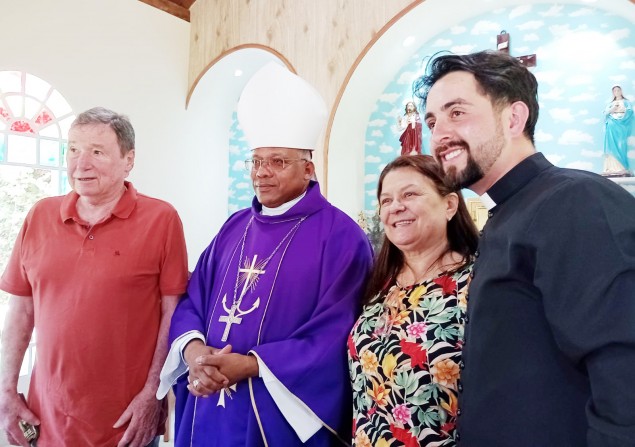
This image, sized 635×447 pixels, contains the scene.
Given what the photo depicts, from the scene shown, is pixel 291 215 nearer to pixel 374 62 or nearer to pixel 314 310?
pixel 314 310

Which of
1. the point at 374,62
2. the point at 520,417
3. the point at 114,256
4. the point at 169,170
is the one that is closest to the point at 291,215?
the point at 114,256

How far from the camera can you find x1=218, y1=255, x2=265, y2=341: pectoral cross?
6.04 feet

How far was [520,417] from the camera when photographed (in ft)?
3.16

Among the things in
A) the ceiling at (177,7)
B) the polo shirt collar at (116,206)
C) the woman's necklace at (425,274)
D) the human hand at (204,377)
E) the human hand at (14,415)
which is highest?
the ceiling at (177,7)

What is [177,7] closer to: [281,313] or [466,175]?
[281,313]

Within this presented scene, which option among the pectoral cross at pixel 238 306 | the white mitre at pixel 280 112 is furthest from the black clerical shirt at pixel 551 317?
the white mitre at pixel 280 112

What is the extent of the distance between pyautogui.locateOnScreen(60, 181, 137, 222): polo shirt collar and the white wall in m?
3.41

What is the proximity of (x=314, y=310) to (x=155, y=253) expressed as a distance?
2.12ft

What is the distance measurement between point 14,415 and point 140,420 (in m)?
0.49

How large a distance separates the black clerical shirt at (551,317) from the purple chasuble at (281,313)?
2.01ft

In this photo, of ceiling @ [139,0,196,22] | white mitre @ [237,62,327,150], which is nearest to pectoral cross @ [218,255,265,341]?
white mitre @ [237,62,327,150]

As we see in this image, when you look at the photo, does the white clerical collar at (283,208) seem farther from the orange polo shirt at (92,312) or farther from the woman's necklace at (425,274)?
the woman's necklace at (425,274)

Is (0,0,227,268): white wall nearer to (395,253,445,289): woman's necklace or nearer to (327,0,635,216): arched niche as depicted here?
(327,0,635,216): arched niche

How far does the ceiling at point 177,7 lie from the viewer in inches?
234
